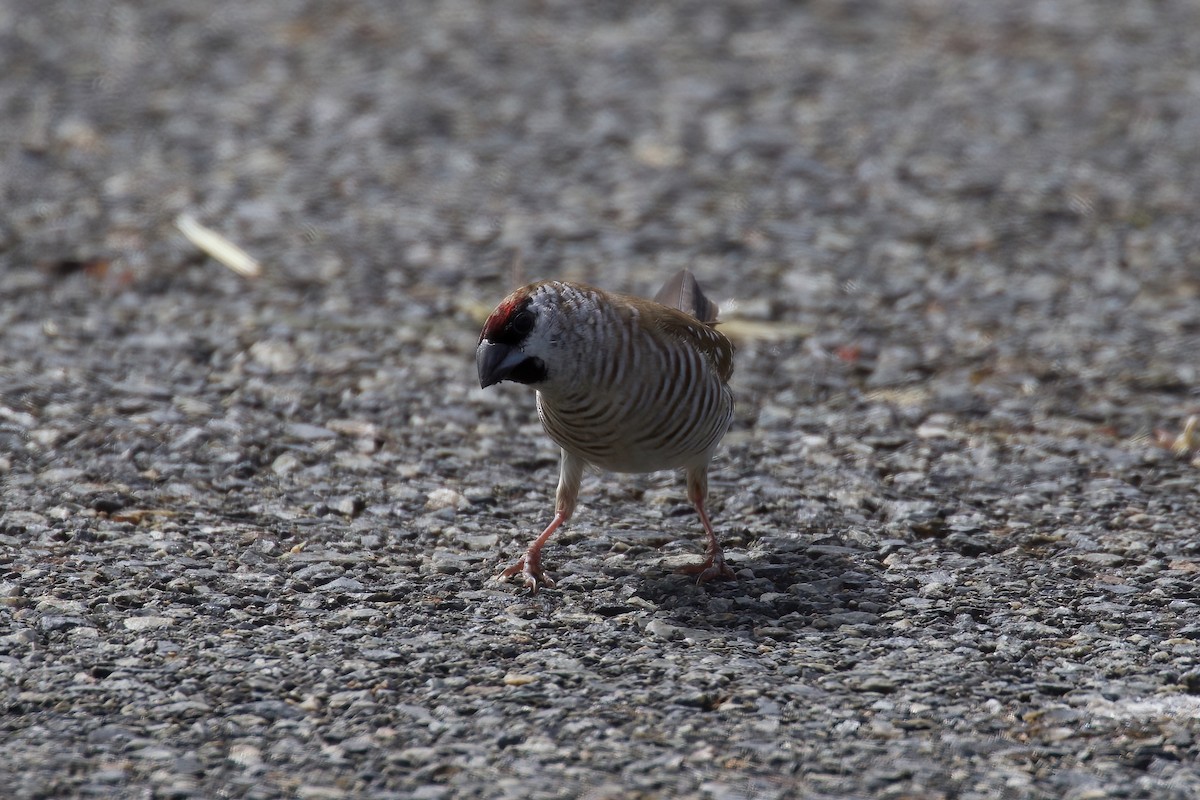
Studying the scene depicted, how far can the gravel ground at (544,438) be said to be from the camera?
3.72 meters

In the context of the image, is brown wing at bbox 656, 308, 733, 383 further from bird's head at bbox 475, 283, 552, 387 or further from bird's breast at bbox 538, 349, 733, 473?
bird's head at bbox 475, 283, 552, 387

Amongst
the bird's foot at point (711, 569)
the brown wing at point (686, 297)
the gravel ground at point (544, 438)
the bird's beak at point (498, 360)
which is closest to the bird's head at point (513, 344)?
the bird's beak at point (498, 360)

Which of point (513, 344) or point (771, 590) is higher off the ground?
point (513, 344)

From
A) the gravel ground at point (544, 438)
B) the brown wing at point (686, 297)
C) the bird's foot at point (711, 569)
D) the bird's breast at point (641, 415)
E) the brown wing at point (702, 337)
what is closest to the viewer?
the gravel ground at point (544, 438)

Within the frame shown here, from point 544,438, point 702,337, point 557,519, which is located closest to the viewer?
point 557,519

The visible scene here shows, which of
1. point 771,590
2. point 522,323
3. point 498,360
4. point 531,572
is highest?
point 522,323

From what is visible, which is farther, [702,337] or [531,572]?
[702,337]

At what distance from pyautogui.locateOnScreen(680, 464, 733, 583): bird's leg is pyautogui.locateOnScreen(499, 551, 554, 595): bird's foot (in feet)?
1.52

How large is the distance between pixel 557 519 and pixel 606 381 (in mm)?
620

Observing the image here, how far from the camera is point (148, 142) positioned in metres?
8.73

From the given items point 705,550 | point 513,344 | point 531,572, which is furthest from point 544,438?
point 513,344

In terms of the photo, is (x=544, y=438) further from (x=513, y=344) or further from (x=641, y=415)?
(x=513, y=344)

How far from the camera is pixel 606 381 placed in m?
4.51

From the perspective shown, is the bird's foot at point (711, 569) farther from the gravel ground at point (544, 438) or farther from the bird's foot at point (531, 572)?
the bird's foot at point (531, 572)
